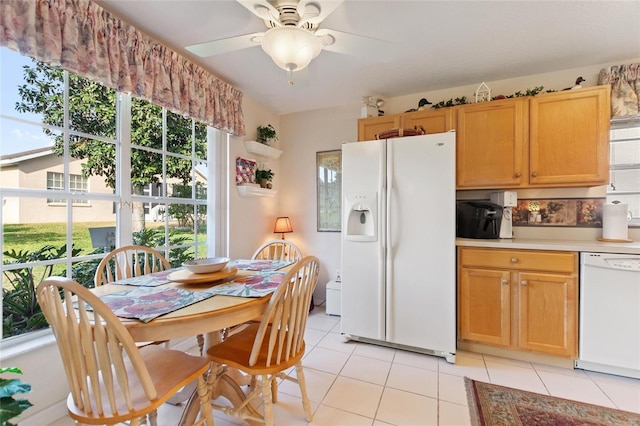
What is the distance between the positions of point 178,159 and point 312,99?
5.27 ft

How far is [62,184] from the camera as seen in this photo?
169 cm

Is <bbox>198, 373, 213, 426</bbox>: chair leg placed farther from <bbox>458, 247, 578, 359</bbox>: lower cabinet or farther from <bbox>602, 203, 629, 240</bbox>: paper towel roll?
<bbox>602, 203, 629, 240</bbox>: paper towel roll

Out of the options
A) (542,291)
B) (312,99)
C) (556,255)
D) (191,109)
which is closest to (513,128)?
(556,255)

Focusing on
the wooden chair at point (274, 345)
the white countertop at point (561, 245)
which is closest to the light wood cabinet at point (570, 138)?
the white countertop at point (561, 245)

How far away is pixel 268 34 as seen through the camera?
4.41 feet

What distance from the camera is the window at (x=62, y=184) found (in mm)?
1633

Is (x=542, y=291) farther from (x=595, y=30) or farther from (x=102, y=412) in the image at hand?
(x=102, y=412)

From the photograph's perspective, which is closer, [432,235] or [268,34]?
[268,34]

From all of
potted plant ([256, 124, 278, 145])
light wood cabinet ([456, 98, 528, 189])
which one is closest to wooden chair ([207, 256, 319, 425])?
light wood cabinet ([456, 98, 528, 189])

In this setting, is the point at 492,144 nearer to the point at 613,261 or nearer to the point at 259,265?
the point at 613,261

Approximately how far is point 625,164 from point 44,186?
4319 mm

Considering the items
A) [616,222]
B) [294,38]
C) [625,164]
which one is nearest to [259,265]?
[294,38]

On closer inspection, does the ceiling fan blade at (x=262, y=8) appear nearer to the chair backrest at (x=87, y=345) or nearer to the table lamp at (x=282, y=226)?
the chair backrest at (x=87, y=345)

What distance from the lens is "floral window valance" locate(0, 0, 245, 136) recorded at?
135cm
